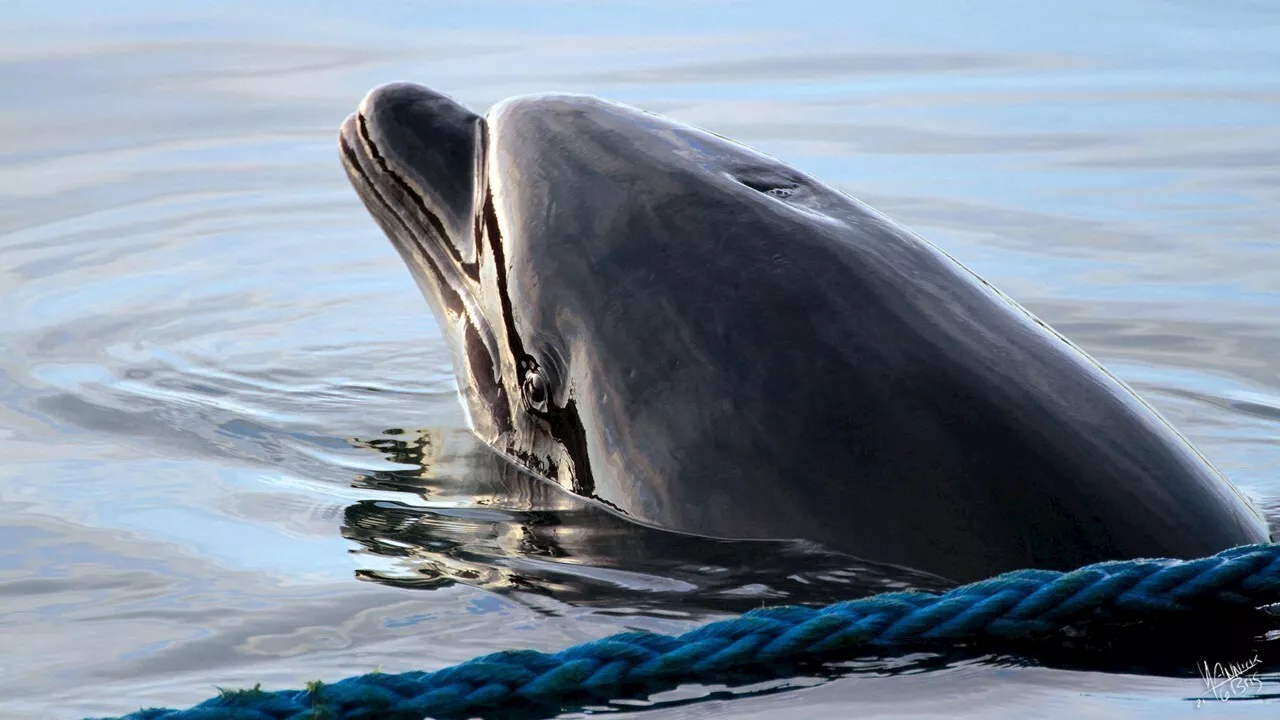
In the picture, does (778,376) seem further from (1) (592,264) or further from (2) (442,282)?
(2) (442,282)

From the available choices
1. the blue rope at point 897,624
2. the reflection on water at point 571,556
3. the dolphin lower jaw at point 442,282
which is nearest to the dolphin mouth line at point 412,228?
the dolphin lower jaw at point 442,282

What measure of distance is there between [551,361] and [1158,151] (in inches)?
375

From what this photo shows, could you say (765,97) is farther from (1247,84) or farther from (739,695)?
(739,695)

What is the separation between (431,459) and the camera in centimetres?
599

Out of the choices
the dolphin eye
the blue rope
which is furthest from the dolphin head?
the blue rope

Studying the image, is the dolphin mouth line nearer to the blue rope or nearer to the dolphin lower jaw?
the dolphin lower jaw

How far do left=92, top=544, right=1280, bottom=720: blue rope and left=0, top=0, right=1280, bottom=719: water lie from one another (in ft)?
0.22

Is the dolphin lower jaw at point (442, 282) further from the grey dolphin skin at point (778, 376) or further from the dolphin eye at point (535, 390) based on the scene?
the dolphin eye at point (535, 390)

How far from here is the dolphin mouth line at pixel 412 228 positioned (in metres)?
5.66

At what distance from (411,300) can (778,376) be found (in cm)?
510

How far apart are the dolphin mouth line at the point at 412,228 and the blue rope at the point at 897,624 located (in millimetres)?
1899

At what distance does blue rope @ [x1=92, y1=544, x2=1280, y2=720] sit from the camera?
3.63 meters

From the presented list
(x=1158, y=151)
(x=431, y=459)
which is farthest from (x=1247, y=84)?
(x=431, y=459)

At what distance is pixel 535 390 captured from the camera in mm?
5156
